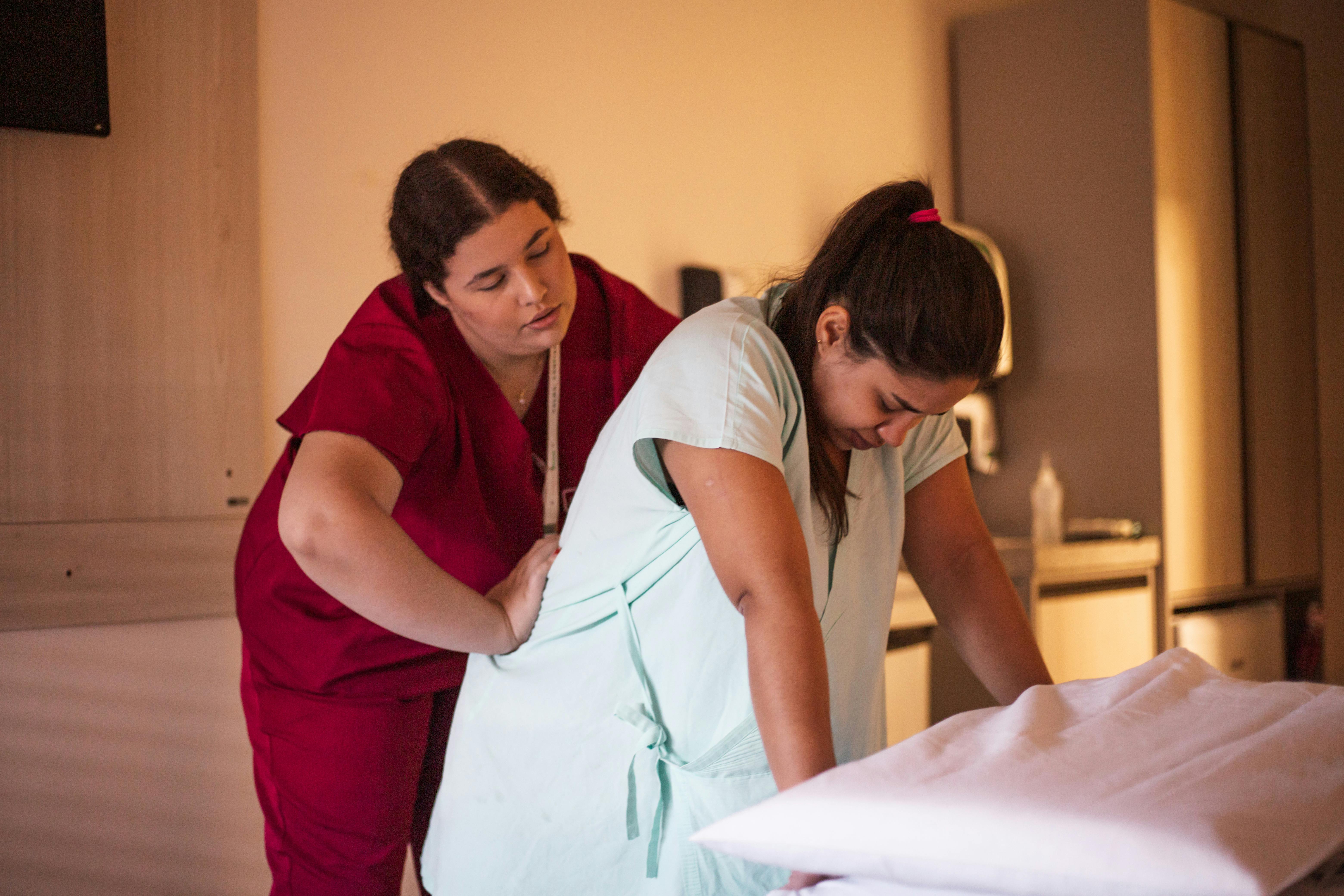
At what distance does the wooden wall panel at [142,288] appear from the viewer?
1.67 m

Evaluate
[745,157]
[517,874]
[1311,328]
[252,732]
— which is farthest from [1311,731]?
[1311,328]

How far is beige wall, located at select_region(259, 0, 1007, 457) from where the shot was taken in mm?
1949

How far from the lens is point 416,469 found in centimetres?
133

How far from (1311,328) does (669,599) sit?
10.2ft

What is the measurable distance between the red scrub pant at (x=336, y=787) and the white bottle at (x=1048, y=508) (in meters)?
2.12

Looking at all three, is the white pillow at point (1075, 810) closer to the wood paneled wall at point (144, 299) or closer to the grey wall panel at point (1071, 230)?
the wood paneled wall at point (144, 299)

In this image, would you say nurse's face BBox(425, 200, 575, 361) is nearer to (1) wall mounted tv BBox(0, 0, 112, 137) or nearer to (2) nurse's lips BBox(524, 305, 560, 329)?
(2) nurse's lips BBox(524, 305, 560, 329)

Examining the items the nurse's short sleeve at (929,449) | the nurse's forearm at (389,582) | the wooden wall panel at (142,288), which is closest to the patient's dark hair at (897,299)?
the nurse's short sleeve at (929,449)

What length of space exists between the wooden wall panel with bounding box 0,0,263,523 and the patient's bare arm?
1262 millimetres

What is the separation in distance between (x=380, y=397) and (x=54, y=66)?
92cm

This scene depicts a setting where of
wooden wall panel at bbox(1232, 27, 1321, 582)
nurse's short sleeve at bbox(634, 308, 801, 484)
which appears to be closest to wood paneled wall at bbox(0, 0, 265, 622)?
nurse's short sleeve at bbox(634, 308, 801, 484)

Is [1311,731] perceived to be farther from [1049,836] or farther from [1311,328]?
[1311,328]

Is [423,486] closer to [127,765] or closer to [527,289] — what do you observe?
[527,289]

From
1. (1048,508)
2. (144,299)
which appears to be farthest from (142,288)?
(1048,508)
